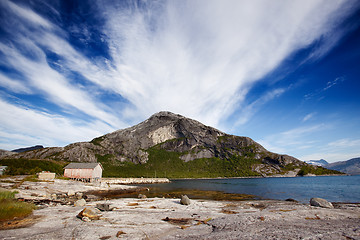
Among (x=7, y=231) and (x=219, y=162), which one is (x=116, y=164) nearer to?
(x=219, y=162)

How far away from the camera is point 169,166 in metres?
192

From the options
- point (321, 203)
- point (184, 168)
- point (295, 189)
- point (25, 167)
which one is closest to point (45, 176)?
point (25, 167)

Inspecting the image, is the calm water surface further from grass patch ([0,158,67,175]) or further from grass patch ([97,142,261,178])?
grass patch ([97,142,261,178])

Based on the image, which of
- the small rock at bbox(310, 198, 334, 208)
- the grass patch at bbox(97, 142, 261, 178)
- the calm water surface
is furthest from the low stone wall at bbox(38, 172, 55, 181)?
the grass patch at bbox(97, 142, 261, 178)

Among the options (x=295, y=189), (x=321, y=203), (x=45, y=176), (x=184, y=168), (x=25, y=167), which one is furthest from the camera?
(x=184, y=168)

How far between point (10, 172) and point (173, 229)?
72.8m

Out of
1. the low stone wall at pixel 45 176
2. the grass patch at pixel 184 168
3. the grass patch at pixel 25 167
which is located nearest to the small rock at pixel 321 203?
the low stone wall at pixel 45 176

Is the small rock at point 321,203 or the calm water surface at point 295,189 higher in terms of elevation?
the small rock at point 321,203

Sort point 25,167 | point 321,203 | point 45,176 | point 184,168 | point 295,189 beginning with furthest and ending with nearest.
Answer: point 184,168 < point 25,167 < point 295,189 < point 45,176 < point 321,203

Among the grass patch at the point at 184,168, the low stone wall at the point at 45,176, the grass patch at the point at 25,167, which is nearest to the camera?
the low stone wall at the point at 45,176

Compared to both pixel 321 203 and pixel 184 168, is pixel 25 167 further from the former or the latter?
pixel 184 168

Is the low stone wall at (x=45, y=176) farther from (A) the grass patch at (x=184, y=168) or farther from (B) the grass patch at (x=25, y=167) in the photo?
(A) the grass patch at (x=184, y=168)

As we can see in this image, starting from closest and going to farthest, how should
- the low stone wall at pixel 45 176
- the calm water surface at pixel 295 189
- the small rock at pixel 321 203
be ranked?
the small rock at pixel 321 203, the calm water surface at pixel 295 189, the low stone wall at pixel 45 176

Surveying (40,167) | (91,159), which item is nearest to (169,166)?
(91,159)
